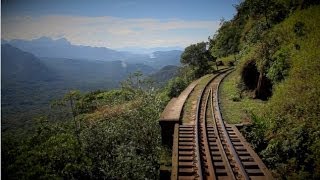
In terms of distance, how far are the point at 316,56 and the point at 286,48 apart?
3451 mm

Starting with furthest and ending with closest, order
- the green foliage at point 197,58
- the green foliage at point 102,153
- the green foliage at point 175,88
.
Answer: the green foliage at point 197,58 < the green foliage at point 175,88 < the green foliage at point 102,153

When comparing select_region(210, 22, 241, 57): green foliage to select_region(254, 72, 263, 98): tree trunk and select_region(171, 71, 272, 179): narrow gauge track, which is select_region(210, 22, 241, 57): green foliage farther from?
select_region(171, 71, 272, 179): narrow gauge track

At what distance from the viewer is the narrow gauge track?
10.9 m

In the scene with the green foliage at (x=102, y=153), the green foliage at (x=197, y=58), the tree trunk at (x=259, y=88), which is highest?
the green foliage at (x=197, y=58)

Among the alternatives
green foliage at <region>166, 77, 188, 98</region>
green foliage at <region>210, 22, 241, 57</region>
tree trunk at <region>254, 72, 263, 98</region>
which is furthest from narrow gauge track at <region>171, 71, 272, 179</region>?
green foliage at <region>210, 22, 241, 57</region>

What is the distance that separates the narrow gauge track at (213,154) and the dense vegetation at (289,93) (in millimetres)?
833

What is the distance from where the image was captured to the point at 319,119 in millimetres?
11773

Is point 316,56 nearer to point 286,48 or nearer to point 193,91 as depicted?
point 286,48

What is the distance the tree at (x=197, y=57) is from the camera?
55.4m

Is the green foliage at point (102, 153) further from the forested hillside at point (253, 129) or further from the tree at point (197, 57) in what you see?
the tree at point (197, 57)

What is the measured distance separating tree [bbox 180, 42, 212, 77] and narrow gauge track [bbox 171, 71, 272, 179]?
38.0 metres

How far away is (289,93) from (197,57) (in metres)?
41.9

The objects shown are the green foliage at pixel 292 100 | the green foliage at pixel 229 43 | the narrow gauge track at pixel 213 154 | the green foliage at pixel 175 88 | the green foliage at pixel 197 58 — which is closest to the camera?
the narrow gauge track at pixel 213 154

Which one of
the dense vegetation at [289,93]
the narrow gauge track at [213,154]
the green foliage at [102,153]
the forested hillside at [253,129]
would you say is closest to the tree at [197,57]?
the forested hillside at [253,129]
